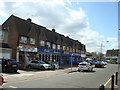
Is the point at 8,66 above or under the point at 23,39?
under

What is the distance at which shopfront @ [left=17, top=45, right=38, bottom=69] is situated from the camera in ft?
86.3

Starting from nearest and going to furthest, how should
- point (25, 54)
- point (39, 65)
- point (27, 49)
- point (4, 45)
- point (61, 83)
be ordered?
point (61, 83), point (39, 65), point (25, 54), point (4, 45), point (27, 49)

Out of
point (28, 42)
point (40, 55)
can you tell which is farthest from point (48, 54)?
point (28, 42)

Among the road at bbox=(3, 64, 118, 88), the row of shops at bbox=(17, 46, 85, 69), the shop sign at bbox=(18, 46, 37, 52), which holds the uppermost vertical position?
the shop sign at bbox=(18, 46, 37, 52)

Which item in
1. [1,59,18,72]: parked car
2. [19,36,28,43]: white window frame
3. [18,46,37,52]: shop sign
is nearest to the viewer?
[1,59,18,72]: parked car

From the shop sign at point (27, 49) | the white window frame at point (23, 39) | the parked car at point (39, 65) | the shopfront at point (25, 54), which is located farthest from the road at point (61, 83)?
the white window frame at point (23, 39)

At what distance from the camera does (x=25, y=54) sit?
29.8m

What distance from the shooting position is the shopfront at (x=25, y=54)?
26.3m

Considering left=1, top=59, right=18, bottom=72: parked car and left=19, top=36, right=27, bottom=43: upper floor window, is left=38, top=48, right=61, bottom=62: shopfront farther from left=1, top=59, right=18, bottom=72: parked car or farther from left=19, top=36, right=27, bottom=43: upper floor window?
left=1, top=59, right=18, bottom=72: parked car

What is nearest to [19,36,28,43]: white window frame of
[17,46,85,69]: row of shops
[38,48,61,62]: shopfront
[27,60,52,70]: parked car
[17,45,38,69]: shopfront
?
[17,45,38,69]: shopfront

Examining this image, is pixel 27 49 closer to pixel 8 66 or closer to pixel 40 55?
pixel 40 55

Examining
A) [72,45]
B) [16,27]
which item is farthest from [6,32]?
[72,45]

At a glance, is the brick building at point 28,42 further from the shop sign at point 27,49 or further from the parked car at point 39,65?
the parked car at point 39,65

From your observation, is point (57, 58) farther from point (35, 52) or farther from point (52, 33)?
point (35, 52)
